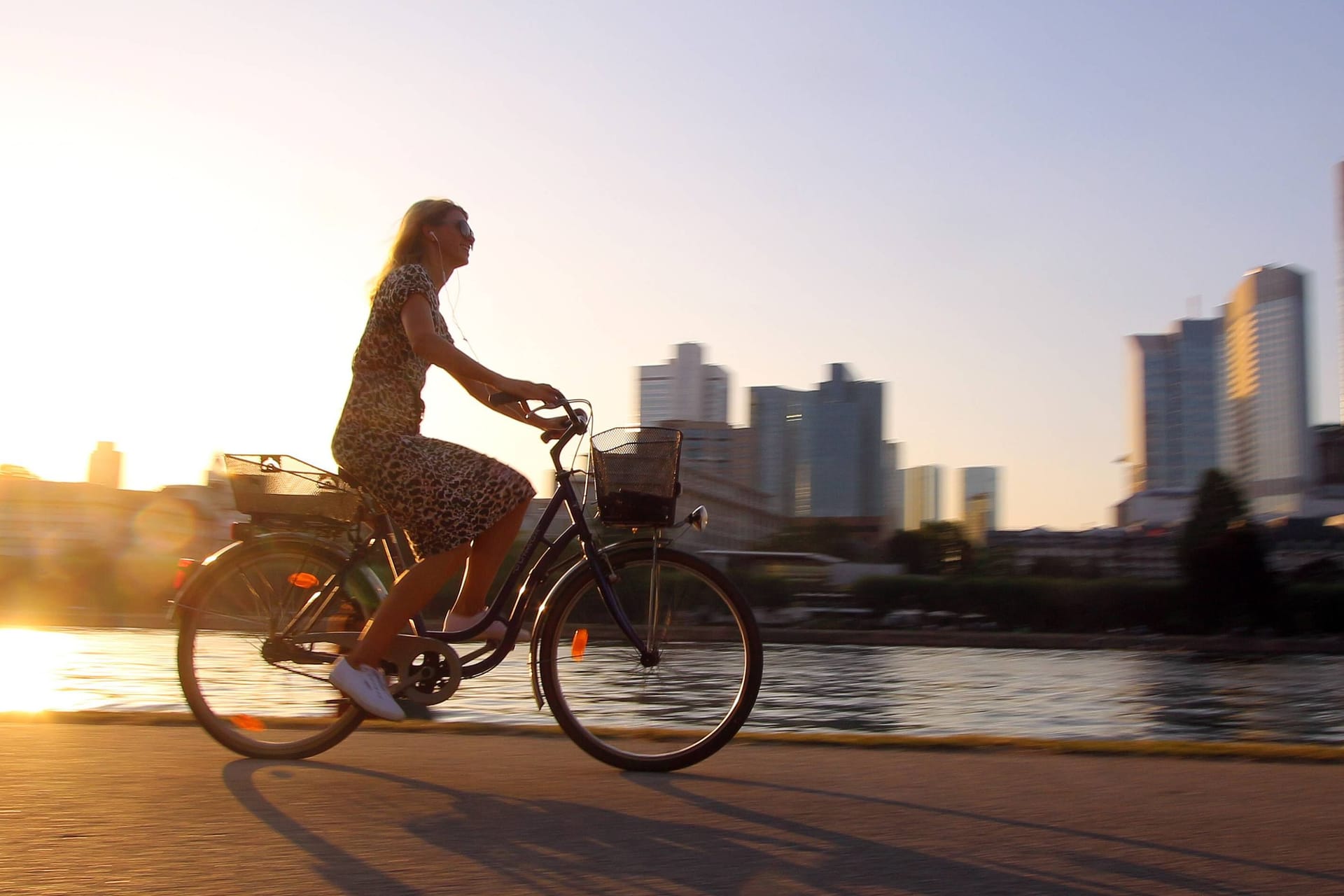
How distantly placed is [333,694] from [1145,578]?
32.8 m

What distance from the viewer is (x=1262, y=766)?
4531 mm

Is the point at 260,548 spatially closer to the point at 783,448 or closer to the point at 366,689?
the point at 366,689

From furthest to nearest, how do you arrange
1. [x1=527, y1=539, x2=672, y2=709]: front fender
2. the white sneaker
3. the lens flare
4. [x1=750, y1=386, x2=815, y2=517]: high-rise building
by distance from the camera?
[x1=750, y1=386, x2=815, y2=517]: high-rise building → the lens flare → [x1=527, y1=539, x2=672, y2=709]: front fender → the white sneaker

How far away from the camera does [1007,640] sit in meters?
23.7

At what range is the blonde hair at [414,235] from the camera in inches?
177

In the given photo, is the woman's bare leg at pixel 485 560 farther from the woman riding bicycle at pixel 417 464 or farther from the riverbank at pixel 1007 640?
the riverbank at pixel 1007 640

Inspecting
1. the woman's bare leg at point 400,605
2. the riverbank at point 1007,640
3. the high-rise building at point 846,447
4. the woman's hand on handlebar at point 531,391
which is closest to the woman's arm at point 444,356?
the woman's hand on handlebar at point 531,391

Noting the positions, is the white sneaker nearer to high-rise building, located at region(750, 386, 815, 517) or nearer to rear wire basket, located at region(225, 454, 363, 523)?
rear wire basket, located at region(225, 454, 363, 523)

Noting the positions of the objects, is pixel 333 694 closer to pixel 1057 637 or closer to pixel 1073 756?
pixel 1073 756

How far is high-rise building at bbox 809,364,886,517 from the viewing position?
619 ft

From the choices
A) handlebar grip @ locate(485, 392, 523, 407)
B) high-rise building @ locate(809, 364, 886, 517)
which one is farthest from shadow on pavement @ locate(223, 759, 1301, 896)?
high-rise building @ locate(809, 364, 886, 517)

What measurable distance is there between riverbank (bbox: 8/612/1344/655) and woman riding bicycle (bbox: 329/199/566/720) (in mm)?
17476

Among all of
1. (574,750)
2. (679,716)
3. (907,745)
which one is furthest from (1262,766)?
(574,750)

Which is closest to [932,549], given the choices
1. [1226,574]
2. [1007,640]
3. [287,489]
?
[1226,574]
